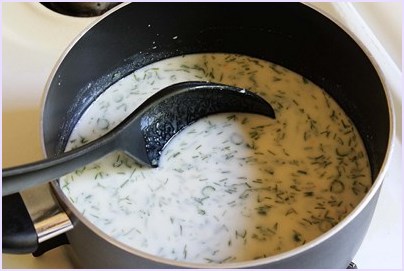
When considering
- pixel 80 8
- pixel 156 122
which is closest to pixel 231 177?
pixel 156 122

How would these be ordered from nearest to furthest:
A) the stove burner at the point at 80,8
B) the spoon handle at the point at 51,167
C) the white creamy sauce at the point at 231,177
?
the spoon handle at the point at 51,167, the white creamy sauce at the point at 231,177, the stove burner at the point at 80,8

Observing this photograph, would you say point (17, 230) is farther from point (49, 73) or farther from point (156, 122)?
point (49, 73)

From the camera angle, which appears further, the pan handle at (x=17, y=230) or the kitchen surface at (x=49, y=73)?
the kitchen surface at (x=49, y=73)

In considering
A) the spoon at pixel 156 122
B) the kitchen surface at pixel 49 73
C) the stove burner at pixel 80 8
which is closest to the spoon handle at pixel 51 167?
the spoon at pixel 156 122

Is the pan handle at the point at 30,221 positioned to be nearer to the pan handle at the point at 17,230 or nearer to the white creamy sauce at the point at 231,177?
the pan handle at the point at 17,230

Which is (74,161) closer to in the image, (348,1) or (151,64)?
(151,64)

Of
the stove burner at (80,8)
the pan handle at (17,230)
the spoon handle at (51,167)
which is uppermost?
the stove burner at (80,8)

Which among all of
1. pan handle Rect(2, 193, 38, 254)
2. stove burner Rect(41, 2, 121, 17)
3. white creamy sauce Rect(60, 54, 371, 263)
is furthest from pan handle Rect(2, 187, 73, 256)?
stove burner Rect(41, 2, 121, 17)

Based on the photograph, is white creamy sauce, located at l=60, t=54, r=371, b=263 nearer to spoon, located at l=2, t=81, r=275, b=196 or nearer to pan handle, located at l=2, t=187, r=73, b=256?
spoon, located at l=2, t=81, r=275, b=196
